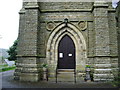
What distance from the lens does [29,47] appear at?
10.4 m

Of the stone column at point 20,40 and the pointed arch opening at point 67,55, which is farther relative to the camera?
the pointed arch opening at point 67,55

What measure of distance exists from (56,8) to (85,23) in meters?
2.74

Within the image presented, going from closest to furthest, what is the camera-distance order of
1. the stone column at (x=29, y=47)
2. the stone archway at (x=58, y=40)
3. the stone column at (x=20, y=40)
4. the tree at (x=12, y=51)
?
the stone column at (x=29, y=47) → the stone column at (x=20, y=40) → the stone archway at (x=58, y=40) → the tree at (x=12, y=51)

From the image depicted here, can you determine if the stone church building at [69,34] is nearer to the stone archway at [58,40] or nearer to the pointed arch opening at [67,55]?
the stone archway at [58,40]

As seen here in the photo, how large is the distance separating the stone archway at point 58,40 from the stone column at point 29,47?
1.24 m

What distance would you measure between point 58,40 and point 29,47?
2466 mm

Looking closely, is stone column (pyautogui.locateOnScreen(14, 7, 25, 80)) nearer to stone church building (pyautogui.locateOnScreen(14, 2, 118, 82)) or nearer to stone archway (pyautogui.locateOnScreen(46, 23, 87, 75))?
stone church building (pyautogui.locateOnScreen(14, 2, 118, 82))

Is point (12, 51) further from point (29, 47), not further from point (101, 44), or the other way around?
point (101, 44)

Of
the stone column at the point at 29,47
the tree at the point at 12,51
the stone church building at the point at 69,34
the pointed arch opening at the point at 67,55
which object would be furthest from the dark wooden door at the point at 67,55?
the tree at the point at 12,51

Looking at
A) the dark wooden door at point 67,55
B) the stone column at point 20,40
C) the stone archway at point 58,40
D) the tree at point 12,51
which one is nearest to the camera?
the stone column at point 20,40

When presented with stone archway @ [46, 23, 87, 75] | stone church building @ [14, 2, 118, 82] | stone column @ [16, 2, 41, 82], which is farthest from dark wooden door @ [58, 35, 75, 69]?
stone column @ [16, 2, 41, 82]

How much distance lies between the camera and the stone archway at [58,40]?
1109 centimetres

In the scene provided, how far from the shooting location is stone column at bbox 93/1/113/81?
9.80 m

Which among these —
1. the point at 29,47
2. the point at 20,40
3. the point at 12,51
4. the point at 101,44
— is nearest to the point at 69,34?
the point at 101,44
